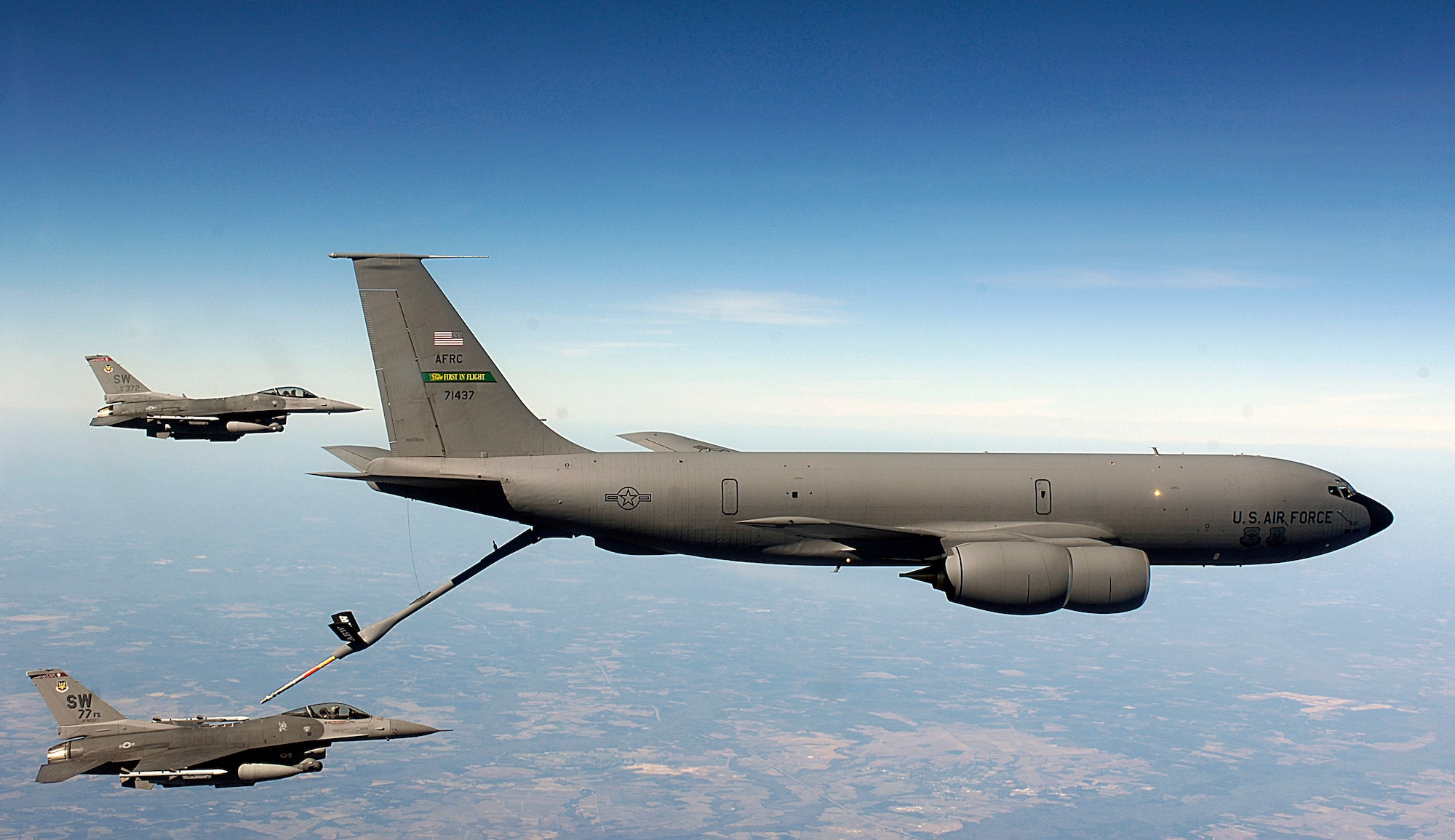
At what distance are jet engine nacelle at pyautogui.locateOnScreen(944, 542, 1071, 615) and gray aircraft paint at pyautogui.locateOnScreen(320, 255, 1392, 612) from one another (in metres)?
0.22

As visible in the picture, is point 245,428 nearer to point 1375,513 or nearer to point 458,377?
point 458,377

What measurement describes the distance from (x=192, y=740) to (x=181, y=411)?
41.4 feet

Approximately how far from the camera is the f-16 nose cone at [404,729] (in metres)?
27.7

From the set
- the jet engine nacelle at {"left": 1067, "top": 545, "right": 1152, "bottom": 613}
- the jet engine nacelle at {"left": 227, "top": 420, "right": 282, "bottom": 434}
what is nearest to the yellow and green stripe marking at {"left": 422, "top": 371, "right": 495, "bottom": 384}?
the jet engine nacelle at {"left": 227, "top": 420, "right": 282, "bottom": 434}

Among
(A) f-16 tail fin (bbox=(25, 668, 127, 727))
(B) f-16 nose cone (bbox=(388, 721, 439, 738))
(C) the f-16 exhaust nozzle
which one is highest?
(C) the f-16 exhaust nozzle

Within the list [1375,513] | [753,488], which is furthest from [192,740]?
[1375,513]

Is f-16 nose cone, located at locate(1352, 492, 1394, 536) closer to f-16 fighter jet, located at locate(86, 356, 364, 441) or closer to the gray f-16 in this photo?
the gray f-16

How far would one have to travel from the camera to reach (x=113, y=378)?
3422 cm

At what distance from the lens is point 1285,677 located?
179625 mm

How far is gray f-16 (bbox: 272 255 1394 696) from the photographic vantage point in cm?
2281

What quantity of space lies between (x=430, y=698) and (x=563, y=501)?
12407cm

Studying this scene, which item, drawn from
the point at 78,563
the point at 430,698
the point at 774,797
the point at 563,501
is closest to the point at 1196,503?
the point at 563,501

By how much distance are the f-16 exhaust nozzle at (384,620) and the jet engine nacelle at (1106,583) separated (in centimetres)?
1464

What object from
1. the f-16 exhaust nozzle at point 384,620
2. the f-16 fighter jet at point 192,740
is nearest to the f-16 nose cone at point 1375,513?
the f-16 exhaust nozzle at point 384,620
